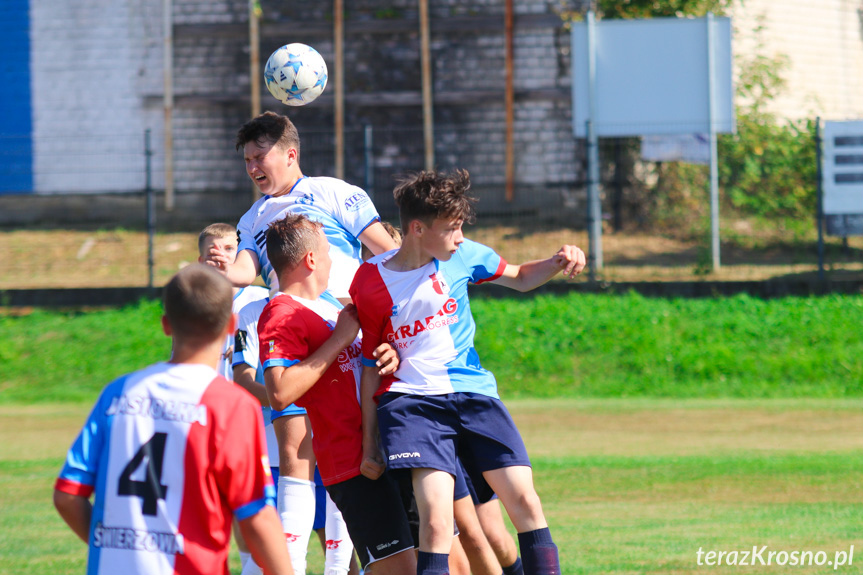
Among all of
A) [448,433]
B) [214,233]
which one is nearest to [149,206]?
[214,233]

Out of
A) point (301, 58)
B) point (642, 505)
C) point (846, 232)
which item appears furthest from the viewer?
point (846, 232)

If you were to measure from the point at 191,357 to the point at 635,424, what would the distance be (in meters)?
8.46

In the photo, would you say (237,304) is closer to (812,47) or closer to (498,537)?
(498,537)

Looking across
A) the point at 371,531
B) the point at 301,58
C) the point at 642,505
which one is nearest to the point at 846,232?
the point at 642,505

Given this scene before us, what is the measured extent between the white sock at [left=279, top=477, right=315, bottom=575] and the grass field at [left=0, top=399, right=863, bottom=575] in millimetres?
1424

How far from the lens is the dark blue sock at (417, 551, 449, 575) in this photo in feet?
13.4

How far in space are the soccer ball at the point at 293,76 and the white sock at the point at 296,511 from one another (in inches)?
93.3

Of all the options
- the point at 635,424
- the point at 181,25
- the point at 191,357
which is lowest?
the point at 635,424

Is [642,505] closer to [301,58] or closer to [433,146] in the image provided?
[301,58]

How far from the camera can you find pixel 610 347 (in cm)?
1399

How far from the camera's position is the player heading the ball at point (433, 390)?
13.7 feet

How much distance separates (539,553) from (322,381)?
118cm

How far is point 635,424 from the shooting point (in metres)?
10.8

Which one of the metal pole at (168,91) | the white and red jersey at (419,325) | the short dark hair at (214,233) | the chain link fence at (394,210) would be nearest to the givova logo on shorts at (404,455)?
the white and red jersey at (419,325)
